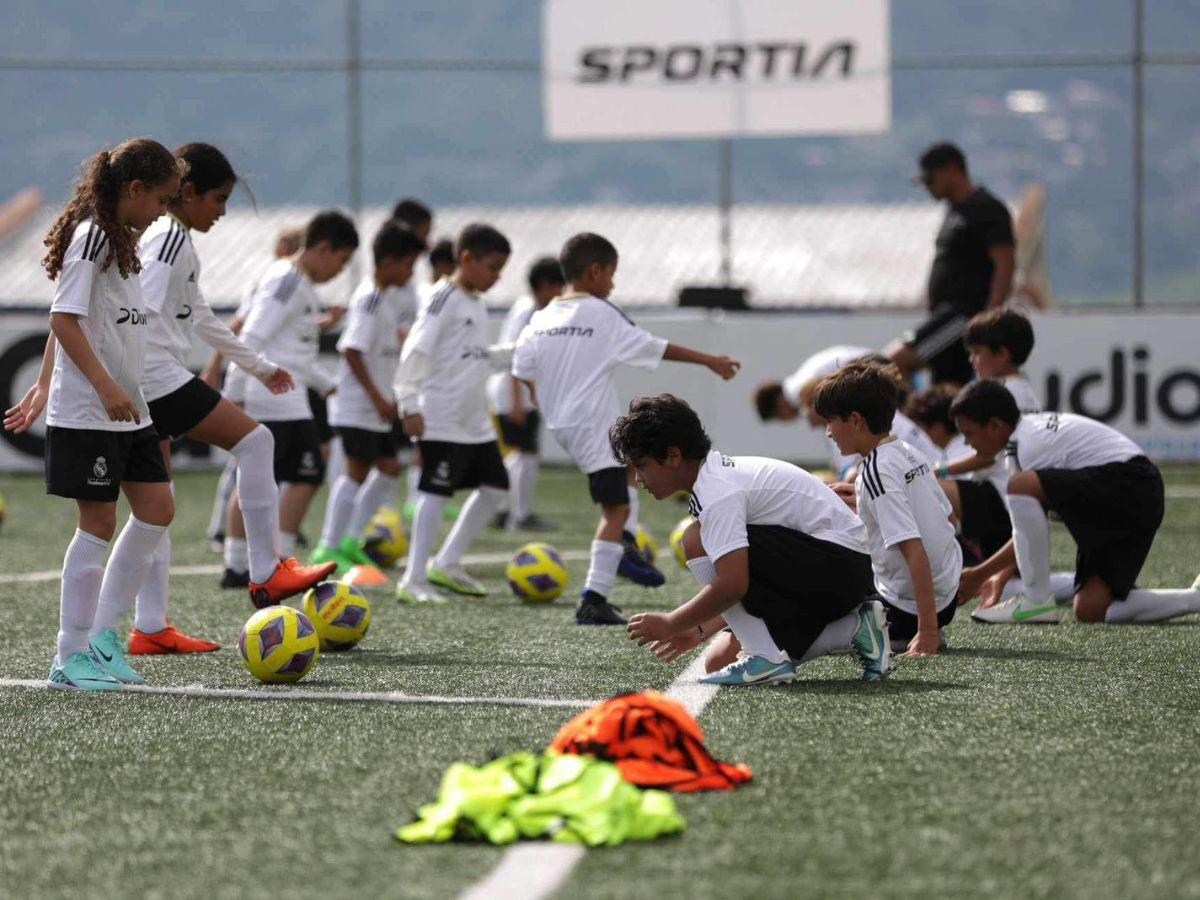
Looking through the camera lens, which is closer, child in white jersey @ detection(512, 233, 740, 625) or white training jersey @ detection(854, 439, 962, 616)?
Result: white training jersey @ detection(854, 439, 962, 616)

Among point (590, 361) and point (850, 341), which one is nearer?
point (590, 361)

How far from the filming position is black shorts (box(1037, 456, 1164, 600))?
22.6 ft

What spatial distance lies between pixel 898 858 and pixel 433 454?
5103mm

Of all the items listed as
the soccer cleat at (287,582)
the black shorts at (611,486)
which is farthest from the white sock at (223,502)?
the soccer cleat at (287,582)

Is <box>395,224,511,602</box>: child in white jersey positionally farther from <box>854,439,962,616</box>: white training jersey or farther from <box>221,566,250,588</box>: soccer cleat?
<box>854,439,962,616</box>: white training jersey

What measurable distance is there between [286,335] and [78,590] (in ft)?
11.3

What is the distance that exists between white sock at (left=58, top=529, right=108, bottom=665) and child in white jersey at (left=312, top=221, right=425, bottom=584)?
3225 mm

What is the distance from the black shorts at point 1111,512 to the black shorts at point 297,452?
11.6 ft

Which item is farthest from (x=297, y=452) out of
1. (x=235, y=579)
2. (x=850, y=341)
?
(x=850, y=341)

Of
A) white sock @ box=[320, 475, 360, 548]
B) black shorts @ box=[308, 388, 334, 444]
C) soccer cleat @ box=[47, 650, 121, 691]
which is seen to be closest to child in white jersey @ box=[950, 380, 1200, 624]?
soccer cleat @ box=[47, 650, 121, 691]

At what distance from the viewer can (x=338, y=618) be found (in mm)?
6488

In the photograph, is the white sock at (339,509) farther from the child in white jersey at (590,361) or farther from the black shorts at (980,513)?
the black shorts at (980,513)

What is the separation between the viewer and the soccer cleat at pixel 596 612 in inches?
281

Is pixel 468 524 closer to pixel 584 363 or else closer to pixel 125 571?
pixel 584 363
